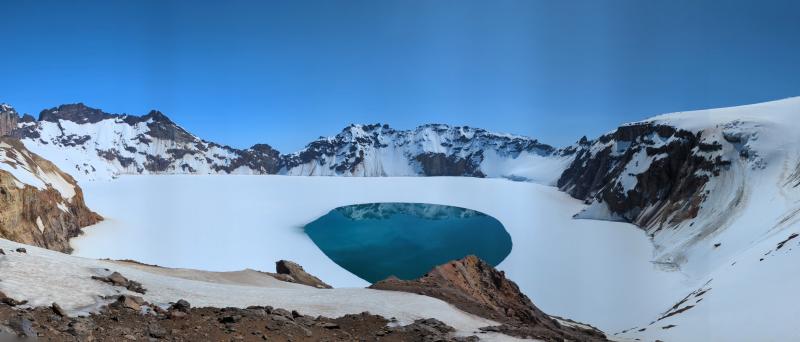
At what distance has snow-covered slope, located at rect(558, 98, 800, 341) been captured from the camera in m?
22.4

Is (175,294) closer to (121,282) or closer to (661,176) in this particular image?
(121,282)

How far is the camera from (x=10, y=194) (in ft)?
111

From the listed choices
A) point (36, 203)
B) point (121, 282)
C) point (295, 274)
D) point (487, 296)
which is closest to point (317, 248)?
point (36, 203)

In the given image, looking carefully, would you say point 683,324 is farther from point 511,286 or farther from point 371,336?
point 371,336

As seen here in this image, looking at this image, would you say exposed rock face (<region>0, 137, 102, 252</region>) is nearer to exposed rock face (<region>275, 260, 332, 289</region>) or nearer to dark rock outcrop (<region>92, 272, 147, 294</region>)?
exposed rock face (<region>275, 260, 332, 289</region>)

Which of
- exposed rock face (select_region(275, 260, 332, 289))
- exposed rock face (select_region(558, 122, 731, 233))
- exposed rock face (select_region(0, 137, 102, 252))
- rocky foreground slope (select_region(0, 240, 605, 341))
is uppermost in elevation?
exposed rock face (select_region(558, 122, 731, 233))

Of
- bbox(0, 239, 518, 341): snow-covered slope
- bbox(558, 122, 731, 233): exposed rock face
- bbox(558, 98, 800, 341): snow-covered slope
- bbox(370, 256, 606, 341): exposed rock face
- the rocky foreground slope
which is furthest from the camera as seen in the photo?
bbox(558, 122, 731, 233): exposed rock face

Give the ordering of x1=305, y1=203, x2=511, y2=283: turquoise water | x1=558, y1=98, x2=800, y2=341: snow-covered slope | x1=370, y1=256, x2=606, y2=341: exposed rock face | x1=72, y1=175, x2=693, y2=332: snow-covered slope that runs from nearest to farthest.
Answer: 1. x1=370, y1=256, x2=606, y2=341: exposed rock face
2. x1=558, y1=98, x2=800, y2=341: snow-covered slope
3. x1=72, y1=175, x2=693, y2=332: snow-covered slope
4. x1=305, y1=203, x2=511, y2=283: turquoise water

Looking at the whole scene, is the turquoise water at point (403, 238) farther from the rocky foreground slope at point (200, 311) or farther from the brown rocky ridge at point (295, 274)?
the rocky foreground slope at point (200, 311)

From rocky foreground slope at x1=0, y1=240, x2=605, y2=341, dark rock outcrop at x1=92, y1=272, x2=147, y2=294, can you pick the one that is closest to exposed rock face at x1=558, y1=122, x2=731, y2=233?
rocky foreground slope at x1=0, y1=240, x2=605, y2=341

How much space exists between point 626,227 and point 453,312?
5864cm

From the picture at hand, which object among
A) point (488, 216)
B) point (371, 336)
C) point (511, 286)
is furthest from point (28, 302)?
point (488, 216)

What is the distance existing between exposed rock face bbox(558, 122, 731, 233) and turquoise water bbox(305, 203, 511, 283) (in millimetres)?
19343

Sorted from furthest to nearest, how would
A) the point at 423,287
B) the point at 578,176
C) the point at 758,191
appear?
the point at 578,176 < the point at 758,191 < the point at 423,287
